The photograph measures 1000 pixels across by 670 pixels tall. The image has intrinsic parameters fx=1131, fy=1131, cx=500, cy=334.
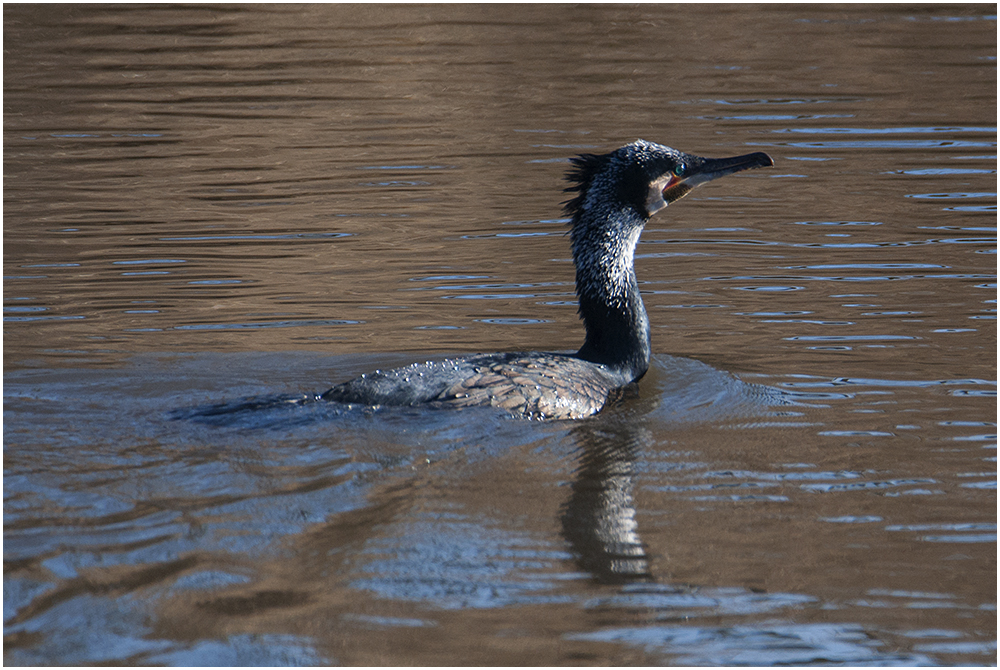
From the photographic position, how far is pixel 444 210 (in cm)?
1079

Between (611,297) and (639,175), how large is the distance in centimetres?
75

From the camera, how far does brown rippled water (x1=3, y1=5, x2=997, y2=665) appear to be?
4039mm

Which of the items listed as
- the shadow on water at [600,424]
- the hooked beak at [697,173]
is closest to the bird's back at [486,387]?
the shadow on water at [600,424]

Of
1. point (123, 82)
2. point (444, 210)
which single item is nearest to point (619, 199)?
point (444, 210)

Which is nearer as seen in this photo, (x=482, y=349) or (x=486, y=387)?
(x=486, y=387)

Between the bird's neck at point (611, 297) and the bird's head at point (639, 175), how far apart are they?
90mm

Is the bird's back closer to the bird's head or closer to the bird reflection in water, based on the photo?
the bird reflection in water

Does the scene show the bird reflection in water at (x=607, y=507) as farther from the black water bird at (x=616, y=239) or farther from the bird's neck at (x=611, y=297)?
the bird's neck at (x=611, y=297)

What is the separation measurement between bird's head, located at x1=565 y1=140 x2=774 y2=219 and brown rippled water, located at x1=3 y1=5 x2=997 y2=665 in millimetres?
1076

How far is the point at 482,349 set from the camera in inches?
287

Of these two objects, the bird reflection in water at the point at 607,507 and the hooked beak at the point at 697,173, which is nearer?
the bird reflection in water at the point at 607,507

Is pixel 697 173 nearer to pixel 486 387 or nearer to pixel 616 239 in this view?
pixel 616 239

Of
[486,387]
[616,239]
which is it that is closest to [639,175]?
[616,239]

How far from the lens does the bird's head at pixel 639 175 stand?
674 centimetres
